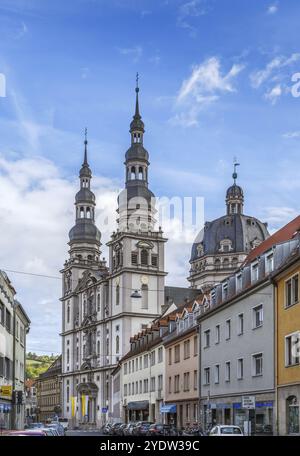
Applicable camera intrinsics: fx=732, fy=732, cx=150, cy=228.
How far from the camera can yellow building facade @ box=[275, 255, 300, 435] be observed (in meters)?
32.0

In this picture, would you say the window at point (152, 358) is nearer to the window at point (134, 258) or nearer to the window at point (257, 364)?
the window at point (257, 364)

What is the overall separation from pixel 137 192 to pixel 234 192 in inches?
1481

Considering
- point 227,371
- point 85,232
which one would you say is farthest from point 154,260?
point 227,371

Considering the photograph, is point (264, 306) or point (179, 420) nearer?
point (264, 306)

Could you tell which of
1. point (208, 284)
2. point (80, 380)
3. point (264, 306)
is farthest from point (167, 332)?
point (208, 284)

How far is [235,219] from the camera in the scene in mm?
147750

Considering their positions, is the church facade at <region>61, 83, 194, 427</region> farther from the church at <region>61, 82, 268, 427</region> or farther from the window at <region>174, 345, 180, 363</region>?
the window at <region>174, 345, 180, 363</region>

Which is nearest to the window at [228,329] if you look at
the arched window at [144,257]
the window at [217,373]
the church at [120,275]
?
the window at [217,373]

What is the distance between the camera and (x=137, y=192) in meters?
122

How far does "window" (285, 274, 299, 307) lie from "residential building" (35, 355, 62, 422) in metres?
127

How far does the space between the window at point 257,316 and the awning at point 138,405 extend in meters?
40.2

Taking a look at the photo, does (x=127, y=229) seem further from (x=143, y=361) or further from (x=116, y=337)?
(x=143, y=361)

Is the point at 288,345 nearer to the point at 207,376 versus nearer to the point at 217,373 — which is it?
the point at 217,373

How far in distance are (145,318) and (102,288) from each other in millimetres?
12961
